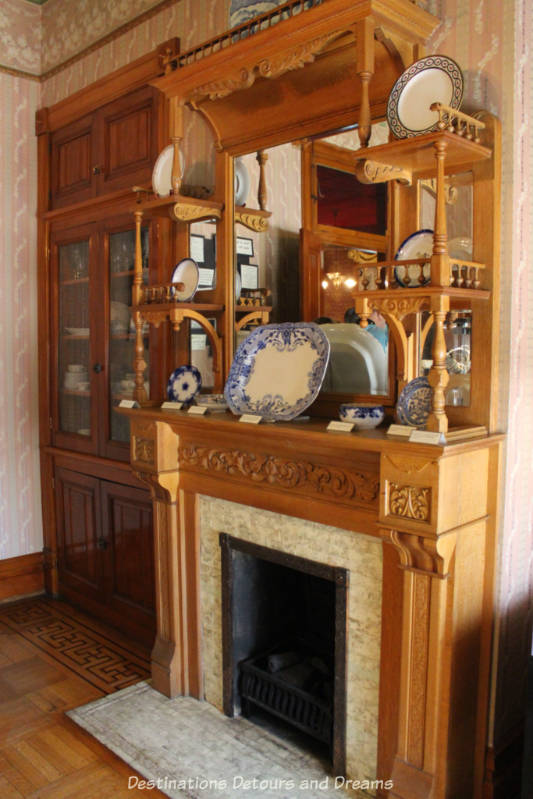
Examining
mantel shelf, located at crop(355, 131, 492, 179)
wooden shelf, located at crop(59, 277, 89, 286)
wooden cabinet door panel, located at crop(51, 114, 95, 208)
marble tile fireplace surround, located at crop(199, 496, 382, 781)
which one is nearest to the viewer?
mantel shelf, located at crop(355, 131, 492, 179)

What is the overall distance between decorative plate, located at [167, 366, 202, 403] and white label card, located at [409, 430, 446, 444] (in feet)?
3.57

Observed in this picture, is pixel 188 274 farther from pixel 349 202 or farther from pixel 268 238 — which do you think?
pixel 349 202

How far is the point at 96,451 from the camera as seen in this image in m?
3.55

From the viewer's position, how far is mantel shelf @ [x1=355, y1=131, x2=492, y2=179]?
172 centimetres

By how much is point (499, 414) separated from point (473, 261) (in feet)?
1.43

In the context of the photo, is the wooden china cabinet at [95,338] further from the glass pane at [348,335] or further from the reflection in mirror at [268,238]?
the glass pane at [348,335]

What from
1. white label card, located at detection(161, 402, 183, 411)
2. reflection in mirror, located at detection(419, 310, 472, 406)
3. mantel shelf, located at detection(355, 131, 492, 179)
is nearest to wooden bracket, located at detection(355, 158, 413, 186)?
mantel shelf, located at detection(355, 131, 492, 179)

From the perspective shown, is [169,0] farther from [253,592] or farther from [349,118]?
[253,592]

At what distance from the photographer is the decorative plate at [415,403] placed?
1.89 metres

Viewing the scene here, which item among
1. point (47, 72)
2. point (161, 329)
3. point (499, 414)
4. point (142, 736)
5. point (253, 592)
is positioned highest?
point (47, 72)

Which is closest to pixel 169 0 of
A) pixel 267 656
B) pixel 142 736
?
pixel 267 656

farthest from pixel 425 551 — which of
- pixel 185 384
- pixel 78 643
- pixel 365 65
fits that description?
pixel 78 643

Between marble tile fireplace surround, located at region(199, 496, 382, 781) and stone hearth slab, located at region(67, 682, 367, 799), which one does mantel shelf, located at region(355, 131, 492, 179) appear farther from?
stone hearth slab, located at region(67, 682, 367, 799)

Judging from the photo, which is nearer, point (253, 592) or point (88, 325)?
point (253, 592)
